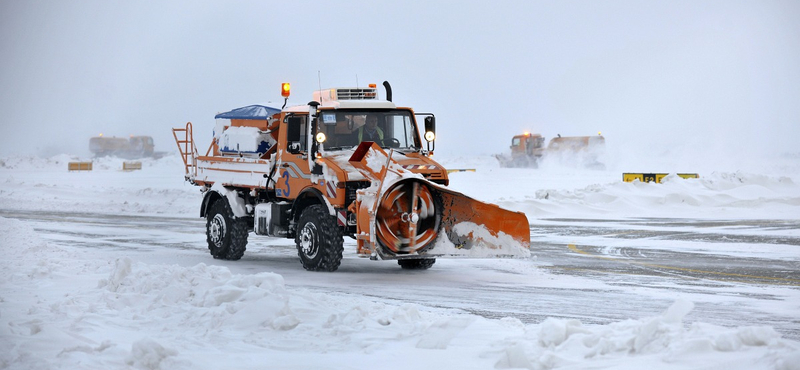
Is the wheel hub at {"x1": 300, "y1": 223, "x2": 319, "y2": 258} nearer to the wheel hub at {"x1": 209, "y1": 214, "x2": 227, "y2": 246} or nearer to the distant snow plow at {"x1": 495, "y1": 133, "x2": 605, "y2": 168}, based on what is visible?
the wheel hub at {"x1": 209, "y1": 214, "x2": 227, "y2": 246}

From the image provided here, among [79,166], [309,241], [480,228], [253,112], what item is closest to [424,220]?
[480,228]

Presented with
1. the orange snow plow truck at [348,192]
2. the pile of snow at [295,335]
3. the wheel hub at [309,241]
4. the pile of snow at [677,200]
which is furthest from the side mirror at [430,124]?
the pile of snow at [677,200]

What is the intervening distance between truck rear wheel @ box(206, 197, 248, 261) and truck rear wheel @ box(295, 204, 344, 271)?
77.7 inches

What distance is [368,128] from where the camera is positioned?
13.6 meters

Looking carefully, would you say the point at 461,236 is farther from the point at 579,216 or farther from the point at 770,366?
the point at 579,216

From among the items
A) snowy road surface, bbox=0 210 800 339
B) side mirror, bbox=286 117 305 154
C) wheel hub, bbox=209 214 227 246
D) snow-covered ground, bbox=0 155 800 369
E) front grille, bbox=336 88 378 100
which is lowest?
snowy road surface, bbox=0 210 800 339

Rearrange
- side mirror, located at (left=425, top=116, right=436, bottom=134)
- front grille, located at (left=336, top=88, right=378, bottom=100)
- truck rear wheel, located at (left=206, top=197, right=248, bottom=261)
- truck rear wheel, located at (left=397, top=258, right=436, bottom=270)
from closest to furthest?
side mirror, located at (left=425, top=116, right=436, bottom=134), truck rear wheel, located at (left=397, top=258, right=436, bottom=270), front grille, located at (left=336, top=88, right=378, bottom=100), truck rear wheel, located at (left=206, top=197, right=248, bottom=261)

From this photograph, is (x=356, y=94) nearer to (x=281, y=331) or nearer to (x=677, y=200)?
(x=281, y=331)

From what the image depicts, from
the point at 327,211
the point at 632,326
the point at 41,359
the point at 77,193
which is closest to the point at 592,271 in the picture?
the point at 327,211

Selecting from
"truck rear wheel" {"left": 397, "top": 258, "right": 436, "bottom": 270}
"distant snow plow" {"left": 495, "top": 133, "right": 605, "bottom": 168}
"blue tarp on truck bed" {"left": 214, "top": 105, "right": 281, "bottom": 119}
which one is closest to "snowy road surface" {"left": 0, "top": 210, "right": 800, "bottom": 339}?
"truck rear wheel" {"left": 397, "top": 258, "right": 436, "bottom": 270}

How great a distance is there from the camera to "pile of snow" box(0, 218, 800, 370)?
20.6 ft

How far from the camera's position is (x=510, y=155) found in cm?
7012

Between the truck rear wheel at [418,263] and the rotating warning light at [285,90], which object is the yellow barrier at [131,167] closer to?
the rotating warning light at [285,90]

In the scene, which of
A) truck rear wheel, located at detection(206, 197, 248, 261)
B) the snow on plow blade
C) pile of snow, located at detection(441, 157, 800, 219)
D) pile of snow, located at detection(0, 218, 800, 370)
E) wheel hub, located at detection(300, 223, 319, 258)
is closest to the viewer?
pile of snow, located at detection(0, 218, 800, 370)
